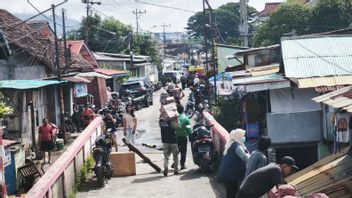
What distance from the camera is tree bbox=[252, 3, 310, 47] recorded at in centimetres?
4297

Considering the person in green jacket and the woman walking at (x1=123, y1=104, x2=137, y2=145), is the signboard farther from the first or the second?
the person in green jacket

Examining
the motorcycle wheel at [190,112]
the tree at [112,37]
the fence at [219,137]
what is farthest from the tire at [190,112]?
the tree at [112,37]

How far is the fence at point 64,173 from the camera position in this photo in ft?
29.9

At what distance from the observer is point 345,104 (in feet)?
32.3

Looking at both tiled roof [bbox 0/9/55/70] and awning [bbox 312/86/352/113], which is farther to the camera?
tiled roof [bbox 0/9/55/70]

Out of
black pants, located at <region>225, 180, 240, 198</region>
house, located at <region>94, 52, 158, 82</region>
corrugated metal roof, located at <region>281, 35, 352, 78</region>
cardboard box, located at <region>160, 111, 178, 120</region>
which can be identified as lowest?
black pants, located at <region>225, 180, 240, 198</region>

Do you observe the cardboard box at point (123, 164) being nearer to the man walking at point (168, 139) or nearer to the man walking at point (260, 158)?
the man walking at point (168, 139)

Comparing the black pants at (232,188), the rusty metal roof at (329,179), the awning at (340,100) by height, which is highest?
the awning at (340,100)

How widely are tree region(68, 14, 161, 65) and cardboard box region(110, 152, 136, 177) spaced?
157 ft

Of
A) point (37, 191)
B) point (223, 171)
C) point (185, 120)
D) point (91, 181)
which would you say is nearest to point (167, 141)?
point (185, 120)

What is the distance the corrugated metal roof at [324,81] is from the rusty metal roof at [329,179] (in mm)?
4473

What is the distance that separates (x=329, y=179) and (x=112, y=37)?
5781 centimetres

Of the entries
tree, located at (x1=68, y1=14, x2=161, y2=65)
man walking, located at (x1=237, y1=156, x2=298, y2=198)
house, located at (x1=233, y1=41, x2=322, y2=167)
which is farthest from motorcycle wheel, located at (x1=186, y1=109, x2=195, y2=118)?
Answer: tree, located at (x1=68, y1=14, x2=161, y2=65)

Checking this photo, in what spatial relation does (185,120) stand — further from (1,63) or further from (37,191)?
(1,63)
